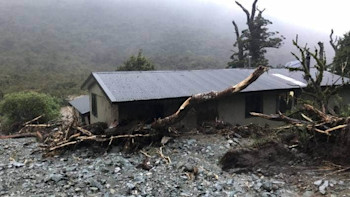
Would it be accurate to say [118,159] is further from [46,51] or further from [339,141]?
[46,51]

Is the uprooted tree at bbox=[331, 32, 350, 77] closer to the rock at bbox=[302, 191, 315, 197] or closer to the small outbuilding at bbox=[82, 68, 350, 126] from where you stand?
the small outbuilding at bbox=[82, 68, 350, 126]

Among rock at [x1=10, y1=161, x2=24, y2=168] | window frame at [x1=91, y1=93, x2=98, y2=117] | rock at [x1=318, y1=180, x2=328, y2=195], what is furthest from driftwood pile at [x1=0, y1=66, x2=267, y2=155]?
rock at [x1=318, y1=180, x2=328, y2=195]

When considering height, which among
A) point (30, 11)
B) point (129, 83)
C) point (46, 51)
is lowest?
point (129, 83)

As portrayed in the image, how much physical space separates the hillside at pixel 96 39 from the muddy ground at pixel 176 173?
25.1 m

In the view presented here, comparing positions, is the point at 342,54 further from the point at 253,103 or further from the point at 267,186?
the point at 267,186

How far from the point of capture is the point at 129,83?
39.7 feet

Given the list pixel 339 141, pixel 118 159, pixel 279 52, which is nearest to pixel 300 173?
pixel 339 141

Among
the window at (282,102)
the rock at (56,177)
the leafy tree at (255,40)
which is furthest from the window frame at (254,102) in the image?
the leafy tree at (255,40)

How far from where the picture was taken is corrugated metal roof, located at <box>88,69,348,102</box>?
11219mm

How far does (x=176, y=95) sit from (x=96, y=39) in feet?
244

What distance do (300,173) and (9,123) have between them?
15.0 metres

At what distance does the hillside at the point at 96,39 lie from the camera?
47.2 metres

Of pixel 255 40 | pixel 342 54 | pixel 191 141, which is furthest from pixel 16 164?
pixel 255 40

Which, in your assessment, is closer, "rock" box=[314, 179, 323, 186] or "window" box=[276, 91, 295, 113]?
"rock" box=[314, 179, 323, 186]
